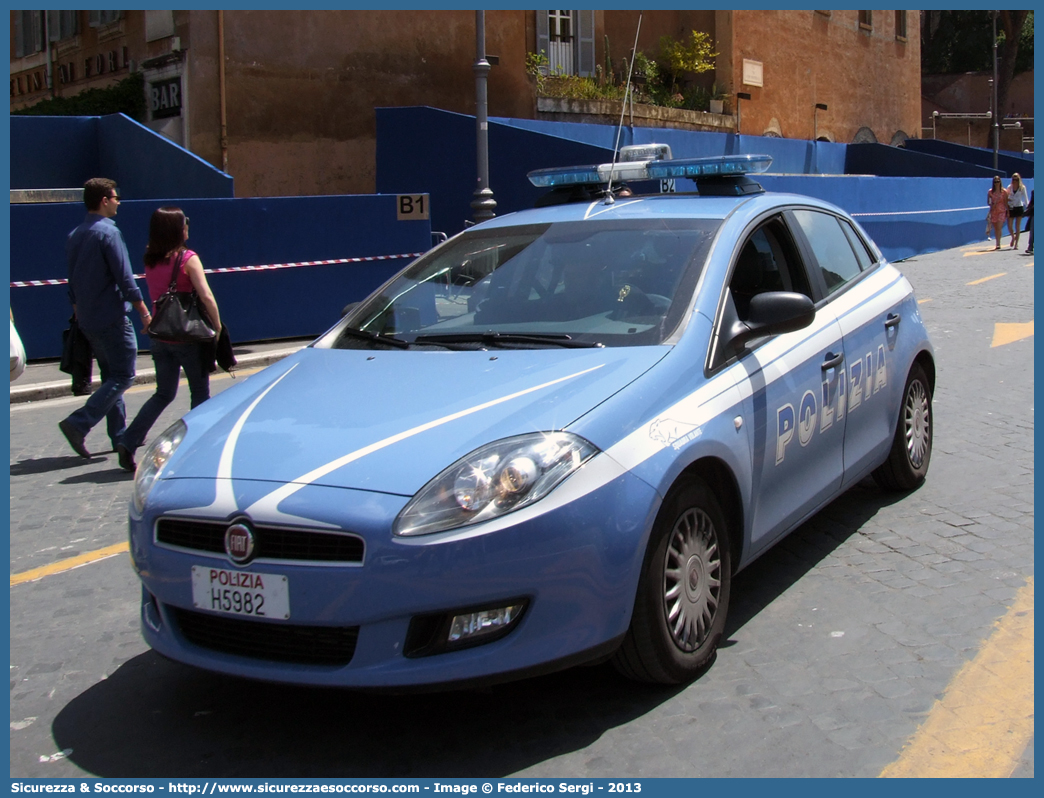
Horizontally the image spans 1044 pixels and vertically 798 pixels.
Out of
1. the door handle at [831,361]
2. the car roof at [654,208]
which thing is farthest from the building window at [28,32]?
the door handle at [831,361]

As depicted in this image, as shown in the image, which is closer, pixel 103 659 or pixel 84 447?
pixel 103 659

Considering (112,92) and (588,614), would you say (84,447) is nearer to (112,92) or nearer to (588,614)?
(588,614)

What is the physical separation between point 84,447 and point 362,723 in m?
4.82

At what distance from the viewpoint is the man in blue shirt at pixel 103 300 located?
7.47 m

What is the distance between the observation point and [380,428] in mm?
3541

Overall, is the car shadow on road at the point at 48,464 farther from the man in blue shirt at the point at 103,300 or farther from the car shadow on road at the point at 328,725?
the car shadow on road at the point at 328,725

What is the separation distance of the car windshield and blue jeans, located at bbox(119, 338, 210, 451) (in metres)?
2.52

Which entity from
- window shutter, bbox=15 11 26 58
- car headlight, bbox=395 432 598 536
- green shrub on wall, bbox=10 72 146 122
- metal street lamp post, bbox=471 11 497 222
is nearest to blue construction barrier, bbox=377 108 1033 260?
metal street lamp post, bbox=471 11 497 222

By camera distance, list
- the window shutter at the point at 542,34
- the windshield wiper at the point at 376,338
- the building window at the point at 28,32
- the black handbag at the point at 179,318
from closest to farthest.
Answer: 1. the windshield wiper at the point at 376,338
2. the black handbag at the point at 179,318
3. the building window at the point at 28,32
4. the window shutter at the point at 542,34

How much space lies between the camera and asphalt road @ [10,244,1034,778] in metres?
3.35

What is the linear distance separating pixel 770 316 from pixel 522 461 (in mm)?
1368

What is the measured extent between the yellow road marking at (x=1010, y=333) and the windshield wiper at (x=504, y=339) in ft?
27.2

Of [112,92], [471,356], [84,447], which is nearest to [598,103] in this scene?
[112,92]
